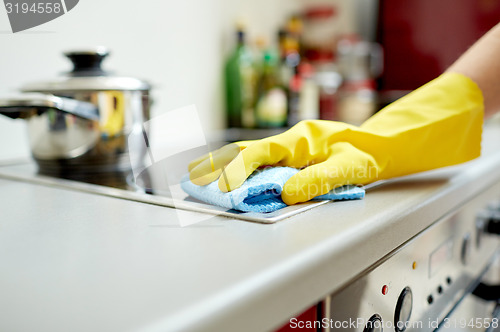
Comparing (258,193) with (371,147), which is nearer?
(258,193)

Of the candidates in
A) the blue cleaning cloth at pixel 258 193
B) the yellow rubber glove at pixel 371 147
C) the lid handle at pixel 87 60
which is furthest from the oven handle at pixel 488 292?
the lid handle at pixel 87 60

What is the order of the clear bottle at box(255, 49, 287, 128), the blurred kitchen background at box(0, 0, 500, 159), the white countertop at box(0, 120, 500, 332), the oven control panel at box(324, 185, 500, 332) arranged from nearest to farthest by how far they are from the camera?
the white countertop at box(0, 120, 500, 332)
the oven control panel at box(324, 185, 500, 332)
the blurred kitchen background at box(0, 0, 500, 159)
the clear bottle at box(255, 49, 287, 128)

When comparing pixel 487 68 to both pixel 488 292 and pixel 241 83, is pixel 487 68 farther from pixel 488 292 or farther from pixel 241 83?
pixel 241 83

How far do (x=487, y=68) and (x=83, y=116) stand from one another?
545mm

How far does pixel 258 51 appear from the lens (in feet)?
4.28

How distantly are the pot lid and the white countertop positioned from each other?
7.9 inches

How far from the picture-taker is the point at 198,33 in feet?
3.88

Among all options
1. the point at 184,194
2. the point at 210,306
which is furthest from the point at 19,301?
the point at 184,194

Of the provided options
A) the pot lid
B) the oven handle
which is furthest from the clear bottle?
the oven handle

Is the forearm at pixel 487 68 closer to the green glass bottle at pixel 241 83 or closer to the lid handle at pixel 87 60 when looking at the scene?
the lid handle at pixel 87 60

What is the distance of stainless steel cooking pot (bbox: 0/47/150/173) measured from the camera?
2.00ft

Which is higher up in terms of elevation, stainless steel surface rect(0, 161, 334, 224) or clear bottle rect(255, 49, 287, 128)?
clear bottle rect(255, 49, 287, 128)

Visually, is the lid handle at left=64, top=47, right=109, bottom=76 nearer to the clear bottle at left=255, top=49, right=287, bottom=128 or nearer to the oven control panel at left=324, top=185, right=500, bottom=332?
the oven control panel at left=324, top=185, right=500, bottom=332

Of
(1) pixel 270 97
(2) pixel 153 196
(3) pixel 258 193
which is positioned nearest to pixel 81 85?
(2) pixel 153 196
